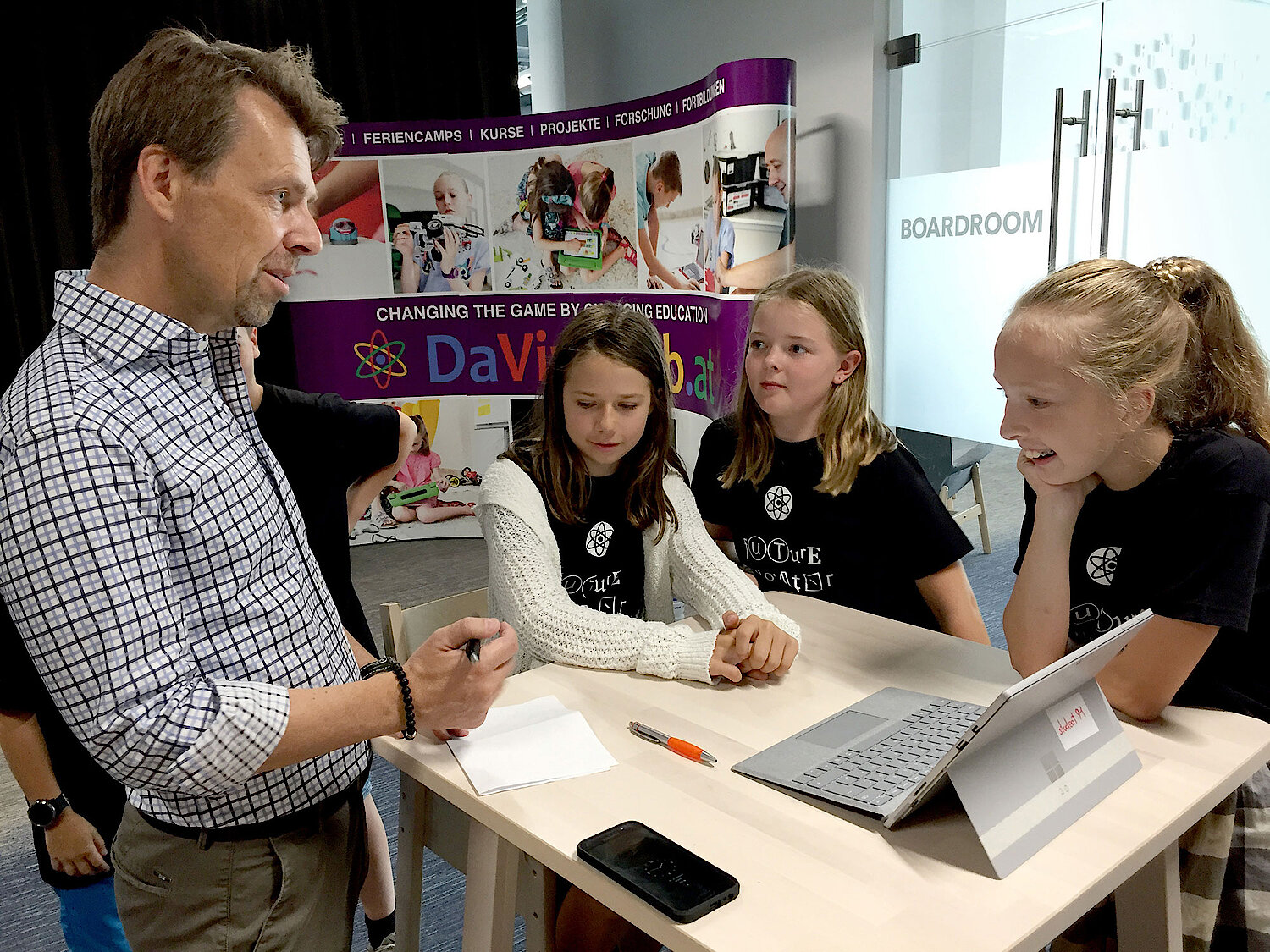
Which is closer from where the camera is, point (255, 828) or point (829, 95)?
point (255, 828)

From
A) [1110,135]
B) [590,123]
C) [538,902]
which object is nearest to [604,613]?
[538,902]

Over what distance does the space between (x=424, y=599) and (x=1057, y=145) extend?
308 cm

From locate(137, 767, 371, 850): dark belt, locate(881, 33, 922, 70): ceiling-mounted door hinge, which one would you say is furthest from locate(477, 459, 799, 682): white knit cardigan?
locate(881, 33, 922, 70): ceiling-mounted door hinge

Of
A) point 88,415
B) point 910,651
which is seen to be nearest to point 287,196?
point 88,415

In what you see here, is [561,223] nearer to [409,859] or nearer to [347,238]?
[347,238]

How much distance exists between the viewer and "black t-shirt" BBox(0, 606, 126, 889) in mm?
1351

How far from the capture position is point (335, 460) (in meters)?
1.66

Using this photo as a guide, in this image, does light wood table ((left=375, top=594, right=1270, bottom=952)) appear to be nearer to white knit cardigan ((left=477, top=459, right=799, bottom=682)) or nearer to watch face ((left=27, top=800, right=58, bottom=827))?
white knit cardigan ((left=477, top=459, right=799, bottom=682))

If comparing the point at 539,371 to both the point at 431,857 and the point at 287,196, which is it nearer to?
the point at 431,857

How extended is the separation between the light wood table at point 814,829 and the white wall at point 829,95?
2.46 m

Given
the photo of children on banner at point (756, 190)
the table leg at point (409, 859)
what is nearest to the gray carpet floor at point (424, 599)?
the table leg at point (409, 859)

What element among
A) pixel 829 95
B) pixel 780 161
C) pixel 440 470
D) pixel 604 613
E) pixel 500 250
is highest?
pixel 829 95

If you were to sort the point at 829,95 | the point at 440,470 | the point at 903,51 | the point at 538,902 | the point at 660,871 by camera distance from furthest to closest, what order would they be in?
the point at 440,470
the point at 829,95
the point at 903,51
the point at 538,902
the point at 660,871

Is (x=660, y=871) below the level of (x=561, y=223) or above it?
below
